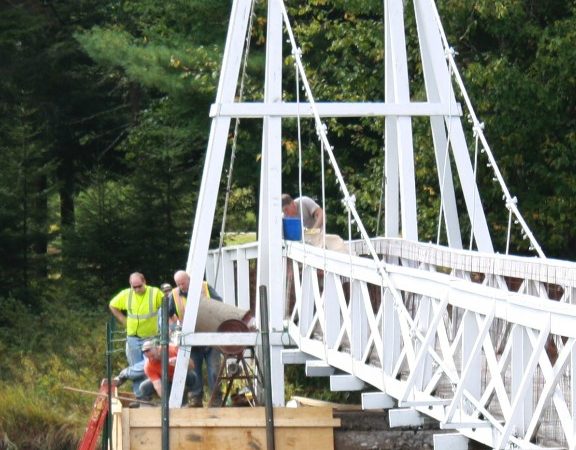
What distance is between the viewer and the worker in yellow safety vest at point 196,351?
1753 centimetres

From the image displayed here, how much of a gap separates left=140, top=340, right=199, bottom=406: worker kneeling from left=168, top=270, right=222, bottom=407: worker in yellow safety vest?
0.07 meters

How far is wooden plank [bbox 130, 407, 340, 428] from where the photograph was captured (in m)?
16.7

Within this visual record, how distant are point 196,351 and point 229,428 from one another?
119 cm

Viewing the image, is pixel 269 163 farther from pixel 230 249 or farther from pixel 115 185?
pixel 115 185

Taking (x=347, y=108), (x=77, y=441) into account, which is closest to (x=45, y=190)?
(x=77, y=441)

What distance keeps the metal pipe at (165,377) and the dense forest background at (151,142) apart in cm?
631

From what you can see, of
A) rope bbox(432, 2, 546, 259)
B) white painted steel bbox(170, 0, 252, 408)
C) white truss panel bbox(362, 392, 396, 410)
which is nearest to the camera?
white truss panel bbox(362, 392, 396, 410)

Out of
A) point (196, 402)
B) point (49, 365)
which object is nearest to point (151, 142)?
point (49, 365)

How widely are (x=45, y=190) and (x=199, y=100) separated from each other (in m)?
5.55

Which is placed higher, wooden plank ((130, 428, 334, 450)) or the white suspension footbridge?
the white suspension footbridge

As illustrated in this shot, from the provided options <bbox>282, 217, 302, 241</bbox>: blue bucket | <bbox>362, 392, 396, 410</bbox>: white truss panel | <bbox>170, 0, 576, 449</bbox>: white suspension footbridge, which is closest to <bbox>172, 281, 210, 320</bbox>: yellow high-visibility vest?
<bbox>170, 0, 576, 449</bbox>: white suspension footbridge

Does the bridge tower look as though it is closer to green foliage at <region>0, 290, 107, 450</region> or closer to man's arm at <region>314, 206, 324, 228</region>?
man's arm at <region>314, 206, 324, 228</region>

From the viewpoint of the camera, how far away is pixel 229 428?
16.8 metres

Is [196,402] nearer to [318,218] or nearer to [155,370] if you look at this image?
[155,370]
